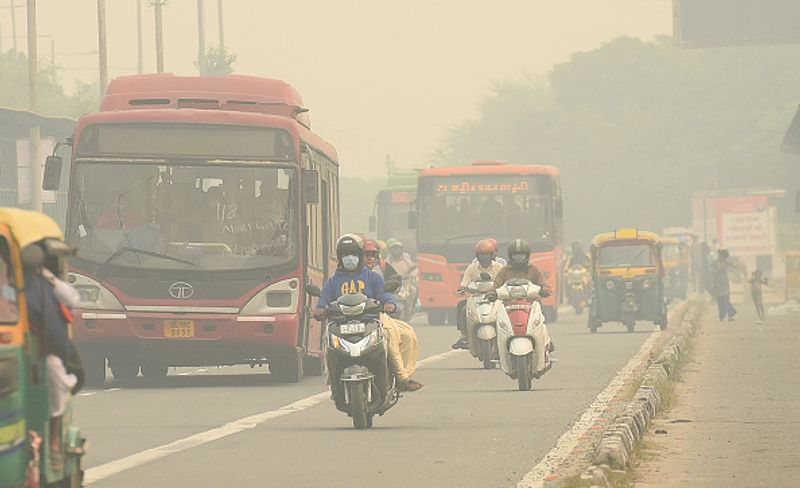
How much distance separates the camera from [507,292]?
74.7ft

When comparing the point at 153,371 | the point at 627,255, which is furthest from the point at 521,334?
the point at 627,255

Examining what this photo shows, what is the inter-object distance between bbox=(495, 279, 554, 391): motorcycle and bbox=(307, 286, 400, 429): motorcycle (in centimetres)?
490

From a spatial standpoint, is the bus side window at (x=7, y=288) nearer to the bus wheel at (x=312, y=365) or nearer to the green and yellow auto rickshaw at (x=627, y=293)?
the bus wheel at (x=312, y=365)

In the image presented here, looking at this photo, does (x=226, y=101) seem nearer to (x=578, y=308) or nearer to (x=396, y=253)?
(x=396, y=253)

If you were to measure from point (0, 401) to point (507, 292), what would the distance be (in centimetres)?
1368

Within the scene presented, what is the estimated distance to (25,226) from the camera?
9.85 metres

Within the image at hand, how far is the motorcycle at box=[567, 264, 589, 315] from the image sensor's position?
5566 cm

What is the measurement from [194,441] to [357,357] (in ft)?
5.95

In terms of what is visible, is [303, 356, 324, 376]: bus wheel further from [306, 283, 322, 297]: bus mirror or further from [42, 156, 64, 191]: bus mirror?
[306, 283, 322, 297]: bus mirror

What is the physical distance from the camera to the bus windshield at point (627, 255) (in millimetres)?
43406

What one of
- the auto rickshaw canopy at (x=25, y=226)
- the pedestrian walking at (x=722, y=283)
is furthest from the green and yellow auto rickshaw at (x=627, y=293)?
the auto rickshaw canopy at (x=25, y=226)

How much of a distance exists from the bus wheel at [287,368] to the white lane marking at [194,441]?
2.26 metres

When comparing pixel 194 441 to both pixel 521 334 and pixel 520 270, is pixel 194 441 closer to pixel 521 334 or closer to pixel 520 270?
pixel 521 334

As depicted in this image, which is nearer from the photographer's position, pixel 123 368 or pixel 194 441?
pixel 194 441
